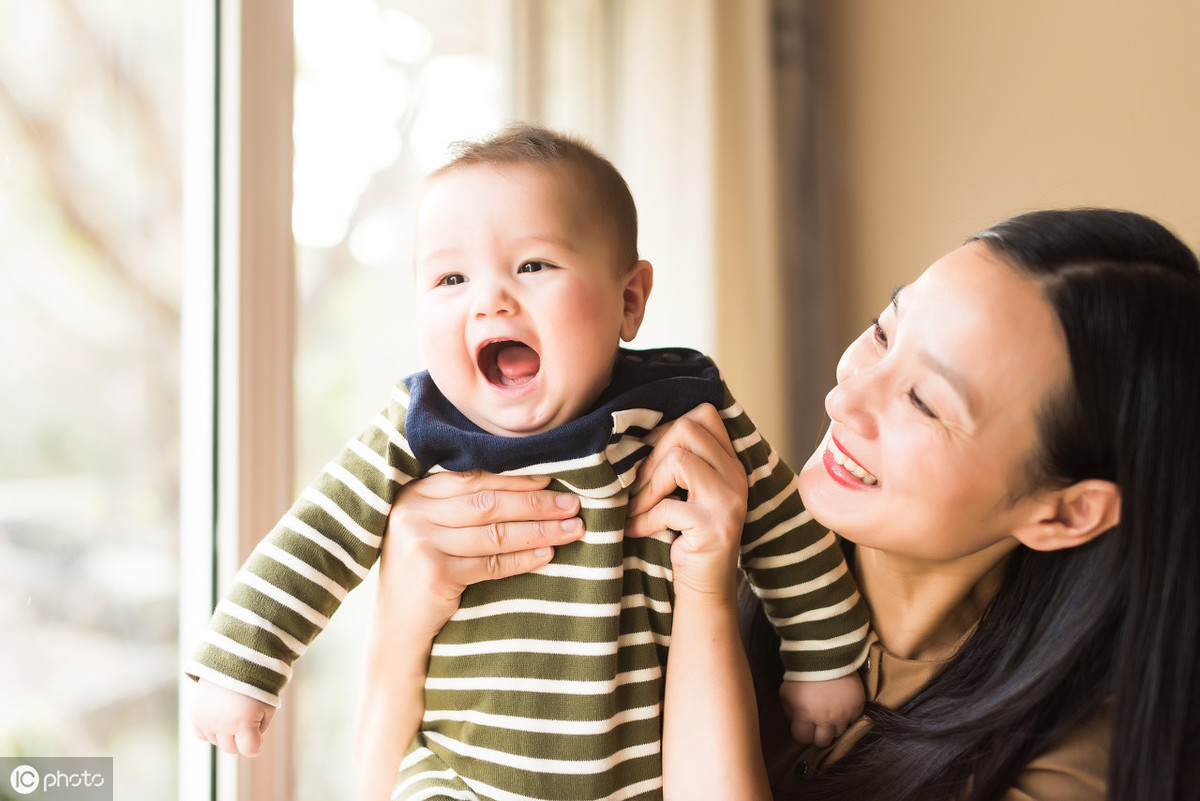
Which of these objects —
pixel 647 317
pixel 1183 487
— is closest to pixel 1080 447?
pixel 1183 487

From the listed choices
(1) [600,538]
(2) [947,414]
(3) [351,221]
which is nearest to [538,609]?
(1) [600,538]

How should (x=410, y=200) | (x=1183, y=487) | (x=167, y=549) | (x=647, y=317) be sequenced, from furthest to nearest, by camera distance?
(x=647, y=317), (x=410, y=200), (x=167, y=549), (x=1183, y=487)

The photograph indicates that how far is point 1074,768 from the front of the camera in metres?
1.02

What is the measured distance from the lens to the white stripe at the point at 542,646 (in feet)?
3.47

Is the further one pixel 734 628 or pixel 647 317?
pixel 647 317

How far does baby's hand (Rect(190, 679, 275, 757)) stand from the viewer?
0.99 meters

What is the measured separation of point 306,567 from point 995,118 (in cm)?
233

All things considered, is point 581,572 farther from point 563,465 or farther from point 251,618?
point 251,618

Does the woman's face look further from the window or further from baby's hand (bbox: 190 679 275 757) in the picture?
the window

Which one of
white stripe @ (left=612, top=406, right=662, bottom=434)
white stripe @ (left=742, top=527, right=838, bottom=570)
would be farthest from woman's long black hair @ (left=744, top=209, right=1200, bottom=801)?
white stripe @ (left=612, top=406, right=662, bottom=434)

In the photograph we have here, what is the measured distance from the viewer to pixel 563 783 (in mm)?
1052

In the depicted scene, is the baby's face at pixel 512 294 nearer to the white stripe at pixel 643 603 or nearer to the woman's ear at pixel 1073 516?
the white stripe at pixel 643 603

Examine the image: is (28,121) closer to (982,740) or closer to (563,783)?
(563,783)

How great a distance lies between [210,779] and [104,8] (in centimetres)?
111
